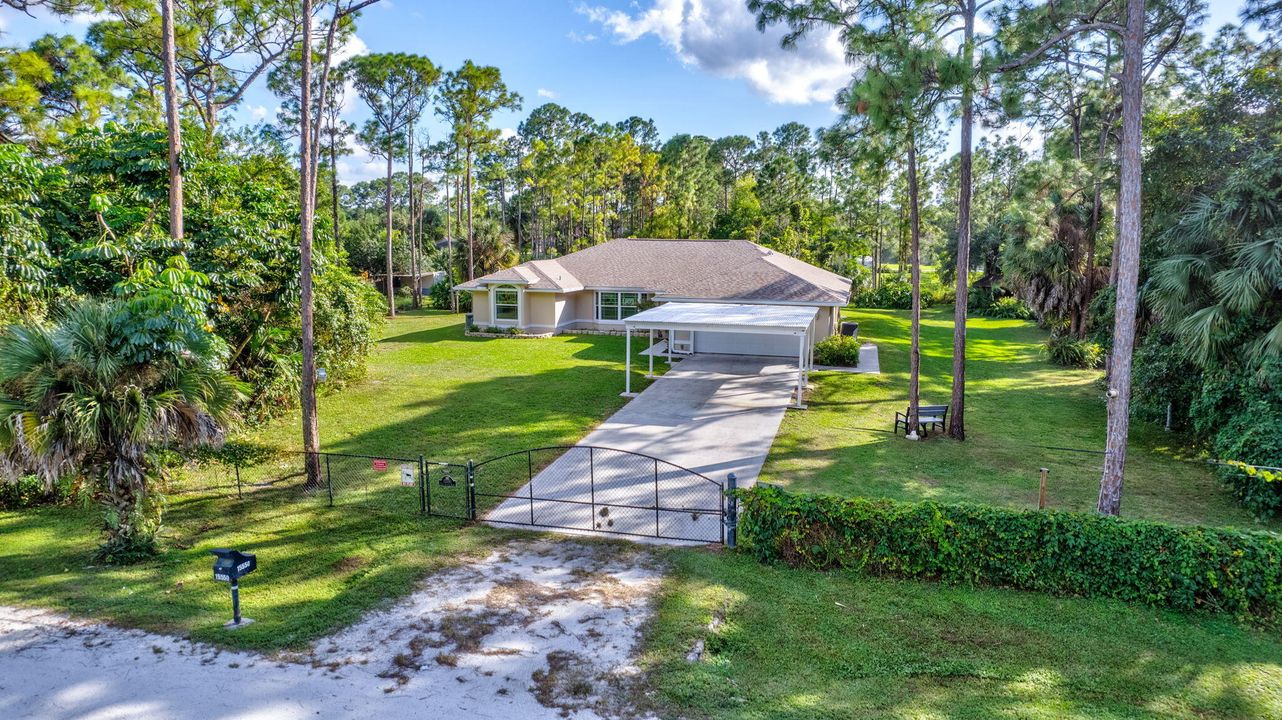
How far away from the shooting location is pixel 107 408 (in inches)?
297

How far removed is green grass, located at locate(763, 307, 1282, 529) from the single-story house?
3.64 meters

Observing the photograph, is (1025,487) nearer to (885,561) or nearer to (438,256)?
(885,561)

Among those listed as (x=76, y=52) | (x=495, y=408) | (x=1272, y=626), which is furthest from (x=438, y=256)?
(x=1272, y=626)

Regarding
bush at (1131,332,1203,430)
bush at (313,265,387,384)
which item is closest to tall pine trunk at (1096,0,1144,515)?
bush at (1131,332,1203,430)

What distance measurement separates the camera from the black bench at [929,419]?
14305mm

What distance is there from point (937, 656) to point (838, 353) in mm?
16607

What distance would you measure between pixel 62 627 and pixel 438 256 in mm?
43812

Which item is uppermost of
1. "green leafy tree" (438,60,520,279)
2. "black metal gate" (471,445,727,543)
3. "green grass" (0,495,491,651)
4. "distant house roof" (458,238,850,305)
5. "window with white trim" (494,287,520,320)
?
"green leafy tree" (438,60,520,279)

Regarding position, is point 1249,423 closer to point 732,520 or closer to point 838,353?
point 732,520

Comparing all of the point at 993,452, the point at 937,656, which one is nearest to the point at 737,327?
the point at 993,452

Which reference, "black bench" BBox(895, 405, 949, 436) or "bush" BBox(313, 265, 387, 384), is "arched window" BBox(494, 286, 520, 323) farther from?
"black bench" BBox(895, 405, 949, 436)

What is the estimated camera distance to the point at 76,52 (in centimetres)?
1823

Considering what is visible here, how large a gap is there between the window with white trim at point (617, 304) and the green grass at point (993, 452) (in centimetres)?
1151

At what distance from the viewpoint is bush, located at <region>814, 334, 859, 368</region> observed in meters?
22.1
